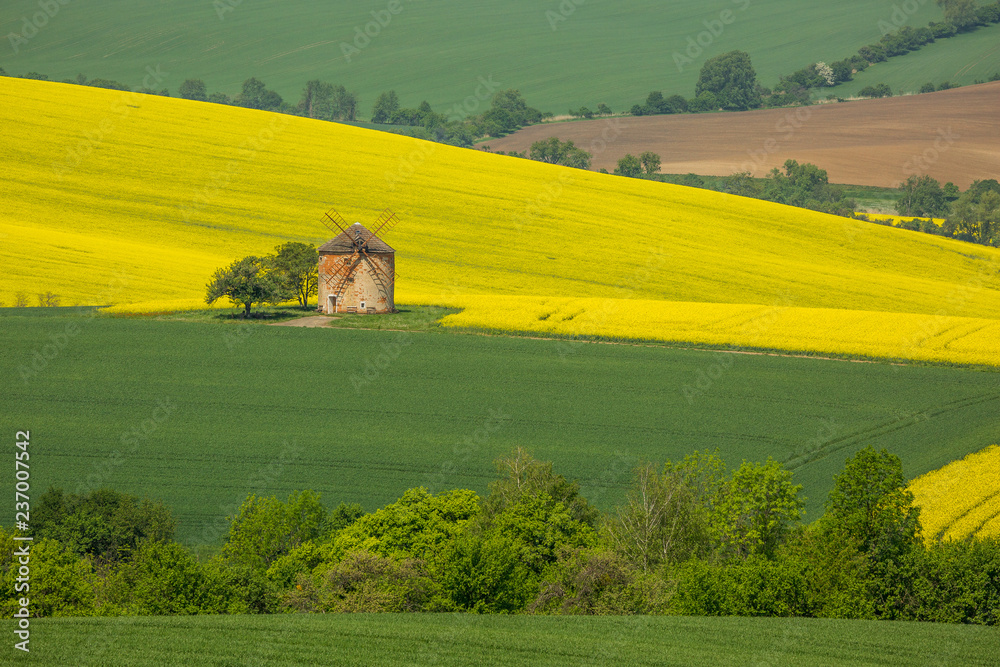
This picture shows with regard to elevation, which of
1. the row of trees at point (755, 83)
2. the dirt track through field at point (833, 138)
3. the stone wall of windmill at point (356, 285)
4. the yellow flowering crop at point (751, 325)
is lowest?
the yellow flowering crop at point (751, 325)

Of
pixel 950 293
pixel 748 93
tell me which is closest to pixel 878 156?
pixel 748 93

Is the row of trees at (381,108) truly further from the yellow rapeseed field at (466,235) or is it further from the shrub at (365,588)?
the shrub at (365,588)

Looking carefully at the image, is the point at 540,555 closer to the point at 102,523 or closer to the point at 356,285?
the point at 102,523

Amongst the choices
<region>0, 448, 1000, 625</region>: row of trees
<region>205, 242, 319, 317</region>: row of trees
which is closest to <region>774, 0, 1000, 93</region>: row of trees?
<region>205, 242, 319, 317</region>: row of trees

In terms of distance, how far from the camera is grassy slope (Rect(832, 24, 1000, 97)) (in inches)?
6240

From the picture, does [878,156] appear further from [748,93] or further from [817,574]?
[817,574]

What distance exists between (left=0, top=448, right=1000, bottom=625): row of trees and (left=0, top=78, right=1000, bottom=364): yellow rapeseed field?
24562mm

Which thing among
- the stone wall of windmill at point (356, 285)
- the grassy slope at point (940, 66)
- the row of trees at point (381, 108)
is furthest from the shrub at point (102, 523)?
the grassy slope at point (940, 66)

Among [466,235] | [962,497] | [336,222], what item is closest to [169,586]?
[962,497]

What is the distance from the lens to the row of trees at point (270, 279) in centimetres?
5300

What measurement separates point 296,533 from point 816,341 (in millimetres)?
31711

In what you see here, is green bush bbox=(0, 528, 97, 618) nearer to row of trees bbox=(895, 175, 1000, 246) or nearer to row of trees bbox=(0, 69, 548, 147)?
row of trees bbox=(895, 175, 1000, 246)

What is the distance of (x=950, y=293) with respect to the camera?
70.6 meters

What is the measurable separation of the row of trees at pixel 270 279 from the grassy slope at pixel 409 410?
2.94m
